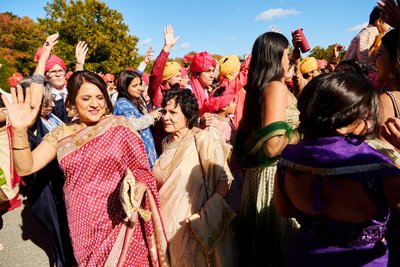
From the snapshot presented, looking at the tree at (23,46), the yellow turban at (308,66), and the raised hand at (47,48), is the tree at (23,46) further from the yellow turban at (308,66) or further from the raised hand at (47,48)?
the raised hand at (47,48)

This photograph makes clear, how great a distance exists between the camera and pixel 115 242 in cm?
220

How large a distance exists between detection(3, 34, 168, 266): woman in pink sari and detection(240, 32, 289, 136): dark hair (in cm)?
83

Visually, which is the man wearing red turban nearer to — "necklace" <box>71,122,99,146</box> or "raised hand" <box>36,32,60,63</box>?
"raised hand" <box>36,32,60,63</box>

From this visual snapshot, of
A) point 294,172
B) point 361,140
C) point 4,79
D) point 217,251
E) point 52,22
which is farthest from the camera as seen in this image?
point 52,22

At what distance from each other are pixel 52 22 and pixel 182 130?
27.4m

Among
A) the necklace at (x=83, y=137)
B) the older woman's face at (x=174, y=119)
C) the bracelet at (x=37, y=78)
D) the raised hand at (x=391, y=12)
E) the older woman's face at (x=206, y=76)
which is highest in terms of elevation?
the older woman's face at (x=206, y=76)

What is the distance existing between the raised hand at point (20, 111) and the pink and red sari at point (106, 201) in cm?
36

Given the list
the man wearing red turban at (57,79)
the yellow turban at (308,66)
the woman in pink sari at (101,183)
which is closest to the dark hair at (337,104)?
the woman in pink sari at (101,183)

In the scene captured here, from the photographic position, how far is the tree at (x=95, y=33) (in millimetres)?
24125

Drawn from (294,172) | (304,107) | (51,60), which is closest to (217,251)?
(294,172)

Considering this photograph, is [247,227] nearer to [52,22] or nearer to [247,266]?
[247,266]

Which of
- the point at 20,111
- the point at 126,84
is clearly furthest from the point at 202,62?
the point at 20,111

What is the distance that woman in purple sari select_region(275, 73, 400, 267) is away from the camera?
121 centimetres

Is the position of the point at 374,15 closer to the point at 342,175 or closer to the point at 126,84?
the point at 126,84
